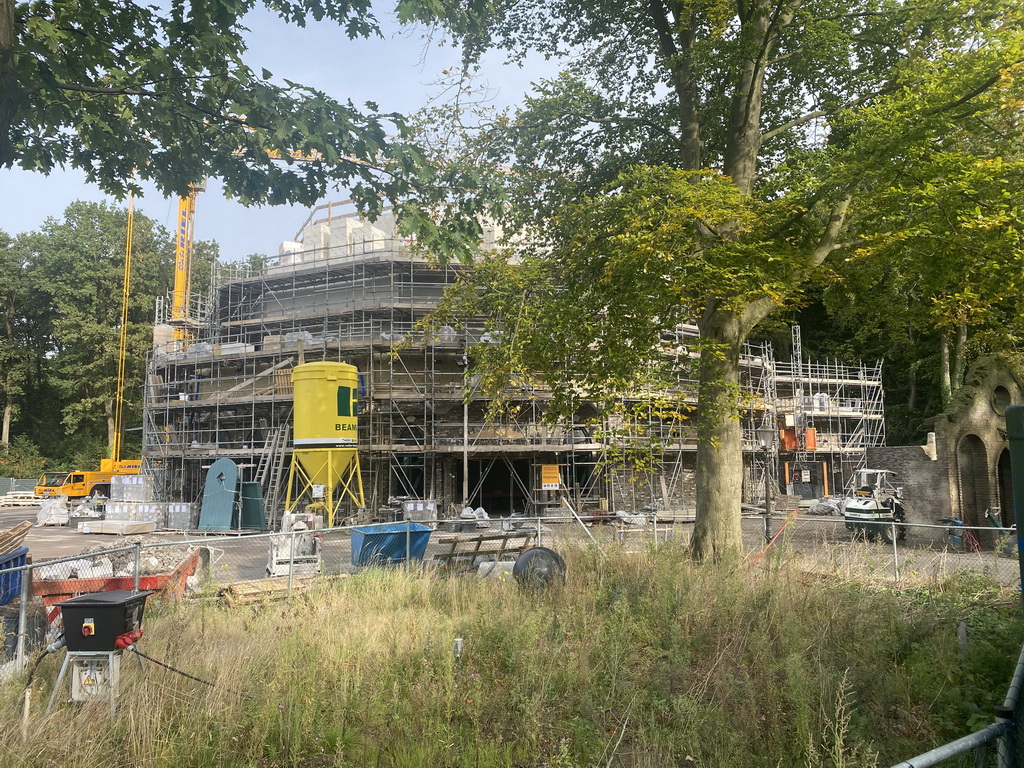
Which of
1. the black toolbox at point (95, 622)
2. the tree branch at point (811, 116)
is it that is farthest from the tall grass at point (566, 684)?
the tree branch at point (811, 116)

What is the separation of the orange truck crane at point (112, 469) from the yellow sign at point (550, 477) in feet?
71.4

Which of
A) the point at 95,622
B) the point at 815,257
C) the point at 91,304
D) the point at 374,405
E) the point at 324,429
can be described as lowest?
the point at 95,622

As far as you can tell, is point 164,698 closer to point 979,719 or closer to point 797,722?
point 797,722

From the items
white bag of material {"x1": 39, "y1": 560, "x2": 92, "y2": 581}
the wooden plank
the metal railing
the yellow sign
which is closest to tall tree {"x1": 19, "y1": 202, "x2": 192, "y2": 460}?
the yellow sign

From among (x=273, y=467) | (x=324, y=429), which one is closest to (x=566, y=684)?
(x=324, y=429)

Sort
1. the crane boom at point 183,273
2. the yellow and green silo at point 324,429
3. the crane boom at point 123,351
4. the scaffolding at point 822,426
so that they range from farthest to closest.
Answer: the crane boom at point 123,351 → the scaffolding at point 822,426 → the crane boom at point 183,273 → the yellow and green silo at point 324,429

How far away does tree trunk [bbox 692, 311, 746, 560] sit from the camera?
10156mm

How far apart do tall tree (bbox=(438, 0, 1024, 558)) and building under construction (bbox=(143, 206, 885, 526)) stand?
37.8ft

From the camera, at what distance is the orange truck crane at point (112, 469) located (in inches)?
1641

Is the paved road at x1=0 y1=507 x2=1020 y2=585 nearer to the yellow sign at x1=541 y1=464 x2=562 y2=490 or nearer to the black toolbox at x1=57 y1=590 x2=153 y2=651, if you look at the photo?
the black toolbox at x1=57 y1=590 x2=153 y2=651

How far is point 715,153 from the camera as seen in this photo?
575 inches

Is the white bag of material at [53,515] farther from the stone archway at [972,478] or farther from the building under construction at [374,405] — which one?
the stone archway at [972,478]

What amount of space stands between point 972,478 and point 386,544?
1660 cm

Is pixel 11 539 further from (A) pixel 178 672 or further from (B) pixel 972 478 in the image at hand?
(B) pixel 972 478
